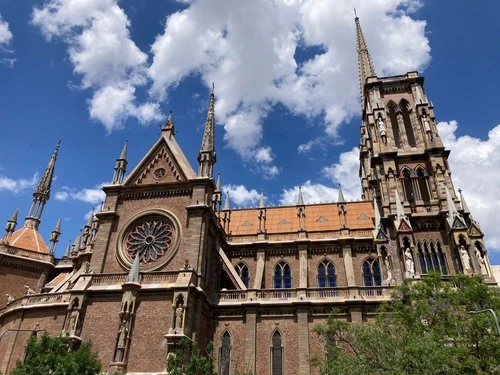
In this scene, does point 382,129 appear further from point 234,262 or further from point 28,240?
point 28,240

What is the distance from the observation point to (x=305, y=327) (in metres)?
26.7

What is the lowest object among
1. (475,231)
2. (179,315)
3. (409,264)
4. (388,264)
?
(179,315)

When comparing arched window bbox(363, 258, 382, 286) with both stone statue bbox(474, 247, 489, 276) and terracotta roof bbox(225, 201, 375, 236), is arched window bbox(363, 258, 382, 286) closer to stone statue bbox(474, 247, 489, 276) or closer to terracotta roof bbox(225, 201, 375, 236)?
terracotta roof bbox(225, 201, 375, 236)

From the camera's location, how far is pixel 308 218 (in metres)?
37.4

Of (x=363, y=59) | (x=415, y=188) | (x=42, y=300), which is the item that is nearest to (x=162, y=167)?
(x=42, y=300)

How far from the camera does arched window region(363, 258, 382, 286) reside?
101ft

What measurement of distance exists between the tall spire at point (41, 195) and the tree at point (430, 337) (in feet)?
126

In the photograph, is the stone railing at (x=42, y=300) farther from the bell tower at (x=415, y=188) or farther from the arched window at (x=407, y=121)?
the arched window at (x=407, y=121)

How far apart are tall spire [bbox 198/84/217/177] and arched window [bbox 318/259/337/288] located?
39.5 ft

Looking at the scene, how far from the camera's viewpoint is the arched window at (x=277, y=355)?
25.9m

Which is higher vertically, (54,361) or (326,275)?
Answer: (326,275)

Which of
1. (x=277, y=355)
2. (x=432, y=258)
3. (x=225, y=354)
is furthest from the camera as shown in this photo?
(x=432, y=258)

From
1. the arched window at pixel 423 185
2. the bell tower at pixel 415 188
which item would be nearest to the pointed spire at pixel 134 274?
the bell tower at pixel 415 188

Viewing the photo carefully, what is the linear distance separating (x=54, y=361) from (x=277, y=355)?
14.0m
